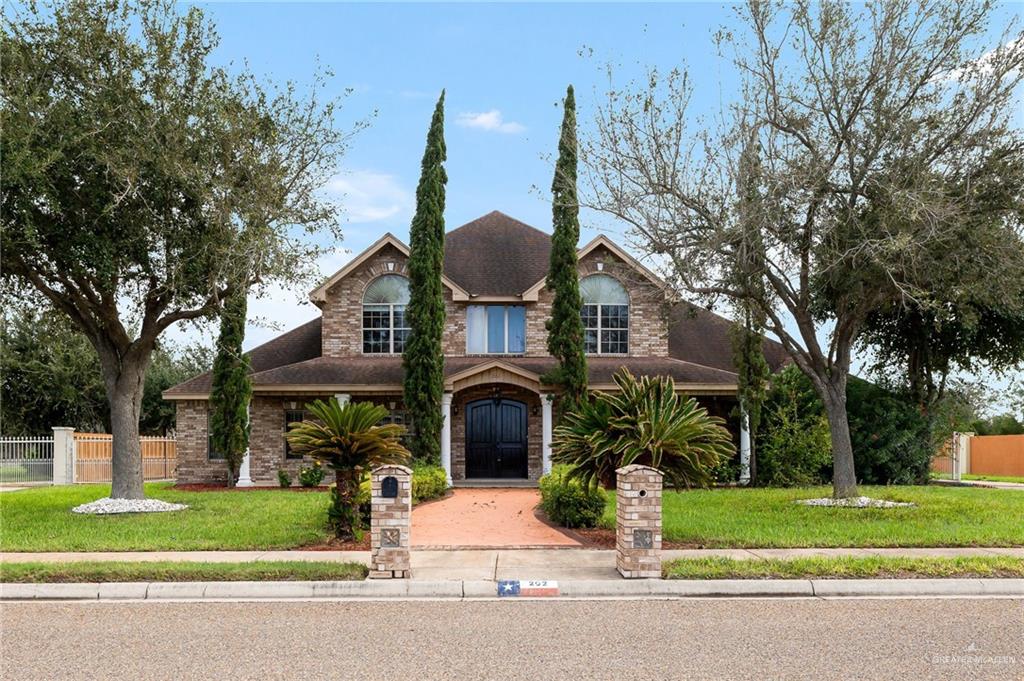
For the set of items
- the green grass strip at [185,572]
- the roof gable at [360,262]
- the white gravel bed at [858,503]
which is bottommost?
the white gravel bed at [858,503]

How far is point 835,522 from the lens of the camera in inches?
570

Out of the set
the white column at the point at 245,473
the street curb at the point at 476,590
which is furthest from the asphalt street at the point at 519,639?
the white column at the point at 245,473

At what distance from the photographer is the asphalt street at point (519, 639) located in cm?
652

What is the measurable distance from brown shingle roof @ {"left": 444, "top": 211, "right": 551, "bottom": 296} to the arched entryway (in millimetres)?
3305

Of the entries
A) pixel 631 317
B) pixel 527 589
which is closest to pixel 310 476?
pixel 631 317

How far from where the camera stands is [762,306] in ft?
56.0

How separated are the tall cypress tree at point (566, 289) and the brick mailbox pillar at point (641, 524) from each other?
1268 cm

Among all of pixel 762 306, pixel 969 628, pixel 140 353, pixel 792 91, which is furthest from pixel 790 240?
pixel 140 353

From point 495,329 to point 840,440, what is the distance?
11746 mm

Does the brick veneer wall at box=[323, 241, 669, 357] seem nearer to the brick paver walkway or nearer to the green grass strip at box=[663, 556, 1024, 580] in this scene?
the brick paver walkway

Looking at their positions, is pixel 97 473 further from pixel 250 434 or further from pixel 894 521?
pixel 894 521

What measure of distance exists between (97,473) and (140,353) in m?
15.5

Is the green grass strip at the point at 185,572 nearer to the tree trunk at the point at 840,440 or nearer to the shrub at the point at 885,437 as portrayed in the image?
the tree trunk at the point at 840,440

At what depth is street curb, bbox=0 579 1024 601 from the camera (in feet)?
31.3
